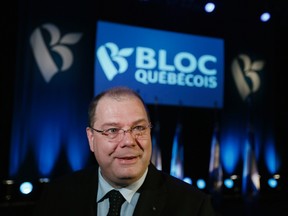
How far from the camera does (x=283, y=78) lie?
261 inches

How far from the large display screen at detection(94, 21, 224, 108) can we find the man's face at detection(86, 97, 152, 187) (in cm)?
403

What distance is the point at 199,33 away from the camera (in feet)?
19.8

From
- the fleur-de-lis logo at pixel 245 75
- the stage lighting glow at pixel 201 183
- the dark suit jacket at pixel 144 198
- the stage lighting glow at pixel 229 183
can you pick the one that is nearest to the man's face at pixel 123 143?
the dark suit jacket at pixel 144 198

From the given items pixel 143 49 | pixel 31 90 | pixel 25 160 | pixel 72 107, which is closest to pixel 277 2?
pixel 143 49

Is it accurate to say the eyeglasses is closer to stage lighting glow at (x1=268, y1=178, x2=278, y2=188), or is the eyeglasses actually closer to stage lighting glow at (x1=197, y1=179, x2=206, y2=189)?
stage lighting glow at (x1=197, y1=179, x2=206, y2=189)

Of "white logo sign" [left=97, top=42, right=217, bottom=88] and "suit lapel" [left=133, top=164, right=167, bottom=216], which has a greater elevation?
"white logo sign" [left=97, top=42, right=217, bottom=88]

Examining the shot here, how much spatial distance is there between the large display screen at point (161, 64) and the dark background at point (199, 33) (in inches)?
9.0

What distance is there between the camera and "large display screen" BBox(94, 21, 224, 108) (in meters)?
5.25

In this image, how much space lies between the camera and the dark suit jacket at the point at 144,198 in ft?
3.94

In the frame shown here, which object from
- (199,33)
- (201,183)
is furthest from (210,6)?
(201,183)

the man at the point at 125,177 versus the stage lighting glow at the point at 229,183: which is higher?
the man at the point at 125,177

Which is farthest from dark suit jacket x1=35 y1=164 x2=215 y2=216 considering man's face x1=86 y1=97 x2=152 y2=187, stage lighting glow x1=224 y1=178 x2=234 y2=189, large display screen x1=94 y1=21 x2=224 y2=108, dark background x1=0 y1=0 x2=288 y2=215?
stage lighting glow x1=224 y1=178 x2=234 y2=189

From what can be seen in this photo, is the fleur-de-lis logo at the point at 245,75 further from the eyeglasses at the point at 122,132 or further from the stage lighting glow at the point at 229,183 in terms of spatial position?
the eyeglasses at the point at 122,132

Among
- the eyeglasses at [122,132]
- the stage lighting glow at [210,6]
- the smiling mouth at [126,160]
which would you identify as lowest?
the smiling mouth at [126,160]
